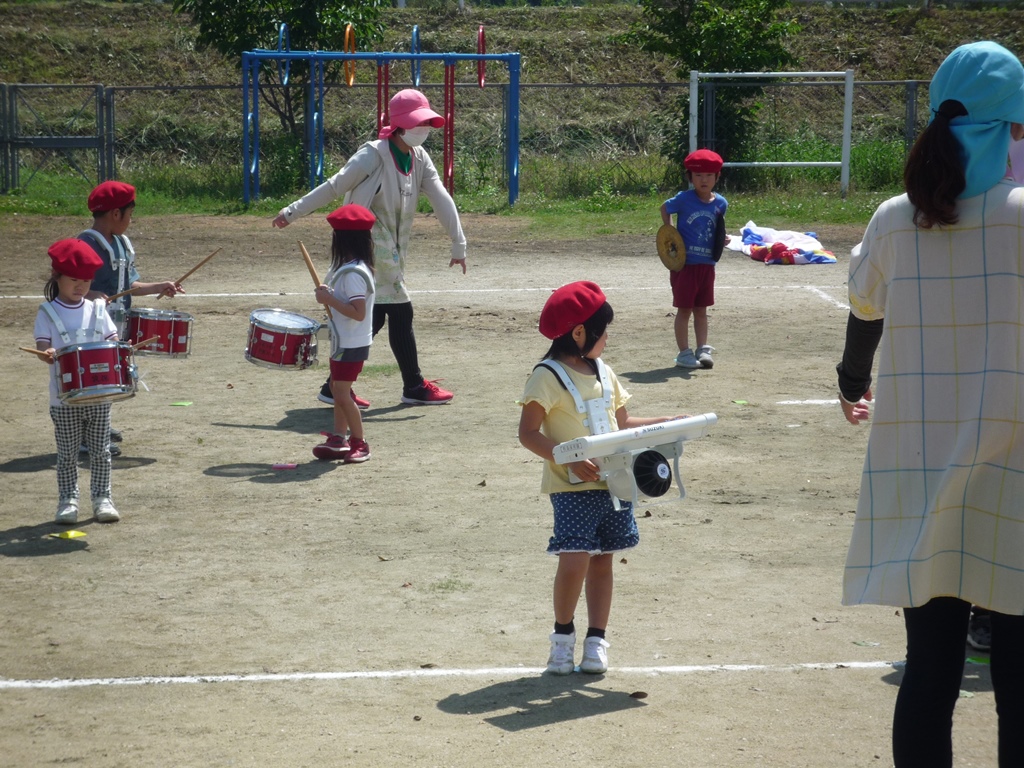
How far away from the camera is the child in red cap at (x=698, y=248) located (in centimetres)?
1000

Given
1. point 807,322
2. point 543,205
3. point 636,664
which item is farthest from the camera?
point 543,205

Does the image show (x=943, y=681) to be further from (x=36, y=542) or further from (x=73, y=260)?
(x=73, y=260)

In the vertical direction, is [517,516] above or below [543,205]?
below

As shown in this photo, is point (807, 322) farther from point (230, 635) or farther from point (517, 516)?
point (230, 635)

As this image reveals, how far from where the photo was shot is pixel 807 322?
39.2ft

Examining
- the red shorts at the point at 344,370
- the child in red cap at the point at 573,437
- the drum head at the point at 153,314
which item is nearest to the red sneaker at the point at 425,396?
the red shorts at the point at 344,370

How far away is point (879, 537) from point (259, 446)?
5475 millimetres

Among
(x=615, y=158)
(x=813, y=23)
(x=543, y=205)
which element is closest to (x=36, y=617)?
(x=543, y=205)

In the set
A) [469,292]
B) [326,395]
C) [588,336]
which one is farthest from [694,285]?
[588,336]

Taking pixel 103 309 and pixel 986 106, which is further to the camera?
pixel 103 309

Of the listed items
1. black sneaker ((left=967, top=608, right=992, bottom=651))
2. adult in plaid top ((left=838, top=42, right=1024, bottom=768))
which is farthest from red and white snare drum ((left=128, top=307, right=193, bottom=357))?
adult in plaid top ((left=838, top=42, right=1024, bottom=768))

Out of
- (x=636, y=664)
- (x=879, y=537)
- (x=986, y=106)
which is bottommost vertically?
(x=636, y=664)

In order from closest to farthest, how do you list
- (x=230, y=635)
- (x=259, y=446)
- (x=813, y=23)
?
(x=230, y=635) < (x=259, y=446) < (x=813, y=23)

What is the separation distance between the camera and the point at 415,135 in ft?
28.6
